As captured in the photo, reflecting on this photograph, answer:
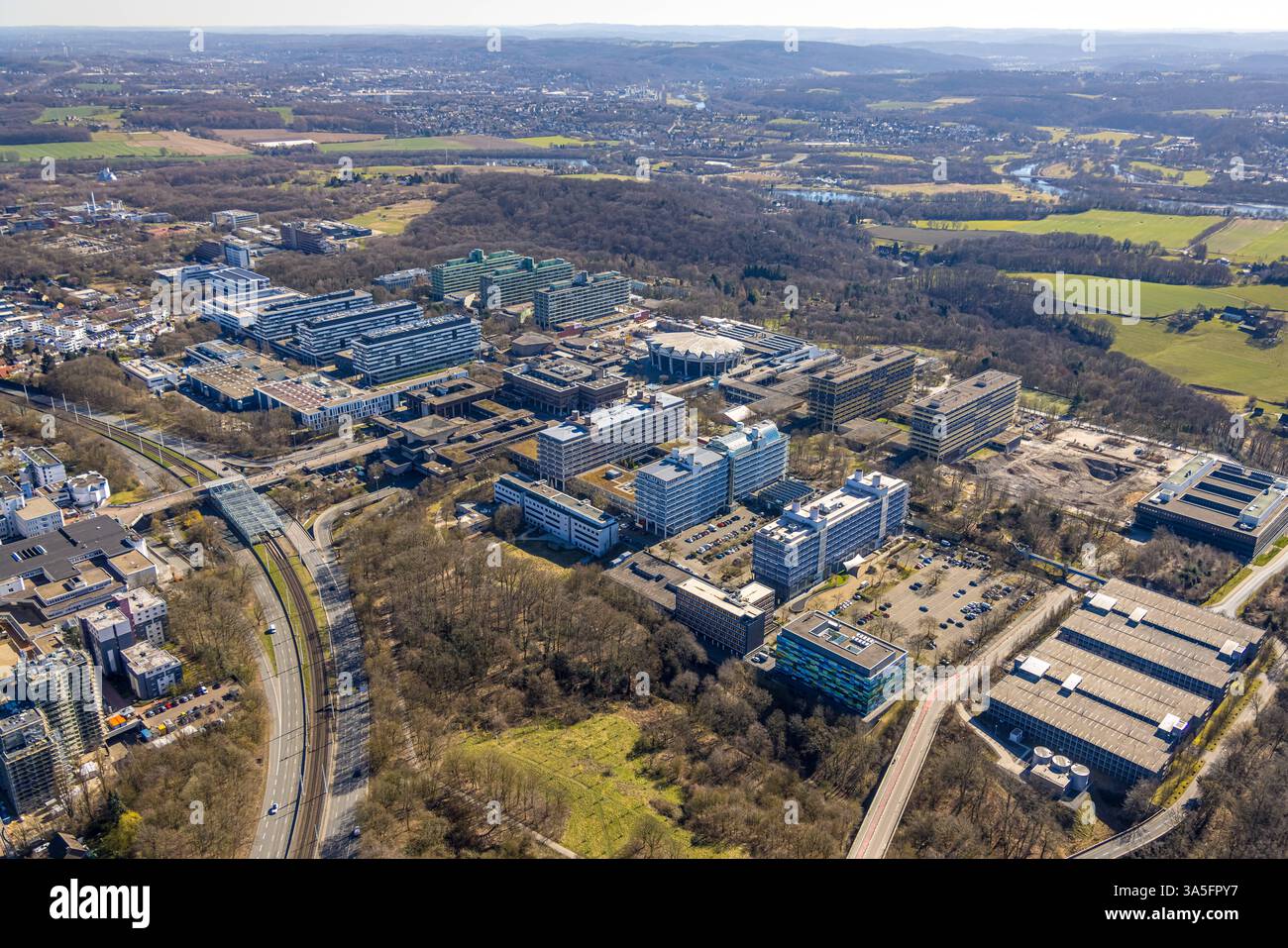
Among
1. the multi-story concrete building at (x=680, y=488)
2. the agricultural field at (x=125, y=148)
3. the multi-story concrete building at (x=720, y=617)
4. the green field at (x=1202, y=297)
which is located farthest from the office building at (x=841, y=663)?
the agricultural field at (x=125, y=148)

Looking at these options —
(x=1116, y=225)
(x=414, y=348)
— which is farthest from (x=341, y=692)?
(x=1116, y=225)

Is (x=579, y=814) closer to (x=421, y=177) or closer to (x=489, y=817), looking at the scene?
(x=489, y=817)

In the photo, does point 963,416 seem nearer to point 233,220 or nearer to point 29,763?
point 29,763

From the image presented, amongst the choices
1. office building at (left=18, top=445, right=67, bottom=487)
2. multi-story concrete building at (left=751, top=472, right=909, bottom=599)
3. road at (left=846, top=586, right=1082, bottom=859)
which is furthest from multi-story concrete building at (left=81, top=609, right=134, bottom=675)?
road at (left=846, top=586, right=1082, bottom=859)

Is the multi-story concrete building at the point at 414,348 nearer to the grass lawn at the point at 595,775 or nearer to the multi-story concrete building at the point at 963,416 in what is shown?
the multi-story concrete building at the point at 963,416
